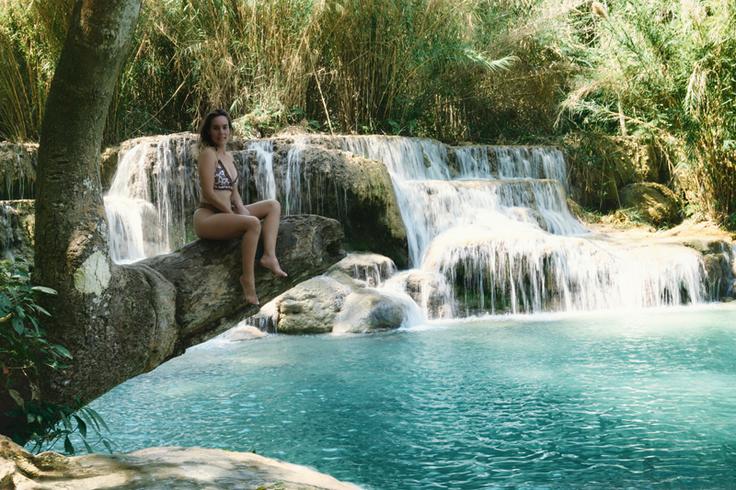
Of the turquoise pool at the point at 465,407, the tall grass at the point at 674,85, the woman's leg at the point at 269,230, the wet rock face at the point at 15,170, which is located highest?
the tall grass at the point at 674,85

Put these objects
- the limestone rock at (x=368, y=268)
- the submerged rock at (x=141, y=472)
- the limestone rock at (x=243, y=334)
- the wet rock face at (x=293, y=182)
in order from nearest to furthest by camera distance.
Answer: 1. the submerged rock at (x=141, y=472)
2. the limestone rock at (x=243, y=334)
3. the limestone rock at (x=368, y=268)
4. the wet rock face at (x=293, y=182)

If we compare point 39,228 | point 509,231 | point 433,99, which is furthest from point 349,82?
point 39,228

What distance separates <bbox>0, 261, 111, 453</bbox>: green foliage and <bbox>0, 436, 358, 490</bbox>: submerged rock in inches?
10.0

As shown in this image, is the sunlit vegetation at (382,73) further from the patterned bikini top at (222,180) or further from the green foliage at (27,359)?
the green foliage at (27,359)

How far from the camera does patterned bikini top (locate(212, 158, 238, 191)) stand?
3787 mm

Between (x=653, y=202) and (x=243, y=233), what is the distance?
11219 millimetres

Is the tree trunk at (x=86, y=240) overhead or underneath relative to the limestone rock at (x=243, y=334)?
overhead

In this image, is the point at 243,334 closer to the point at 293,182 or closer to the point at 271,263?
the point at 293,182

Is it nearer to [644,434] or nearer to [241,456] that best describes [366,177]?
[644,434]

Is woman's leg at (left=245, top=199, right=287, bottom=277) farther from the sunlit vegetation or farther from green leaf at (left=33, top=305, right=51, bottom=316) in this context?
the sunlit vegetation

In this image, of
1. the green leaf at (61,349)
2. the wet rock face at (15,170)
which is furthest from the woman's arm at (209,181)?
the wet rock face at (15,170)

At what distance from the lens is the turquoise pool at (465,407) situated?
3895mm

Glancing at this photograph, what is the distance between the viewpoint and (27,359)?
266 centimetres

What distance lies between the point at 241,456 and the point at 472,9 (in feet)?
37.1
